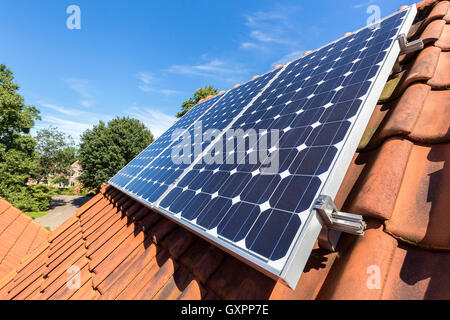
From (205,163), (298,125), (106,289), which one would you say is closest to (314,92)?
(298,125)

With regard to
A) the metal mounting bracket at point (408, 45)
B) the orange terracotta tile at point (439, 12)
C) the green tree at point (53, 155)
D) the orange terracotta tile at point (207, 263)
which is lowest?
the green tree at point (53, 155)

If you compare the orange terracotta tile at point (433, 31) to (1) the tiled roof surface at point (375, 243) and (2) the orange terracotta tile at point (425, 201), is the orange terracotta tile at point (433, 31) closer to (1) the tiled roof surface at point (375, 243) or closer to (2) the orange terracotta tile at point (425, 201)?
(1) the tiled roof surface at point (375, 243)

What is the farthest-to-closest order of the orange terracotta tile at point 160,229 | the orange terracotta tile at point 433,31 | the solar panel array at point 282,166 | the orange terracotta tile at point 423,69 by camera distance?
1. the orange terracotta tile at point 160,229
2. the orange terracotta tile at point 433,31
3. the orange terracotta tile at point 423,69
4. the solar panel array at point 282,166

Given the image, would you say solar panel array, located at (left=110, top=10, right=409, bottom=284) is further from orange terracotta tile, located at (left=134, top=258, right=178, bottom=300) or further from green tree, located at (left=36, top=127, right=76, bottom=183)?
green tree, located at (left=36, top=127, right=76, bottom=183)

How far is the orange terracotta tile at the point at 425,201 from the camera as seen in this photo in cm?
138

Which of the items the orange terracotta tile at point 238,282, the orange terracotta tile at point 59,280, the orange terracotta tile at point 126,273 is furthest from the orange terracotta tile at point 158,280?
the orange terracotta tile at point 59,280

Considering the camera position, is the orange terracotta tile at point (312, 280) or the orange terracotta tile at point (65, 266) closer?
the orange terracotta tile at point (312, 280)

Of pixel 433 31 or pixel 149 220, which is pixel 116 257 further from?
pixel 433 31

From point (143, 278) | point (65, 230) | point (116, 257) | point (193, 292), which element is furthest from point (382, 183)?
point (65, 230)

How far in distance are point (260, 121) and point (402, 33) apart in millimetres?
2379

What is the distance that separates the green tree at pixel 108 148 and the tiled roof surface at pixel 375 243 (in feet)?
87.2

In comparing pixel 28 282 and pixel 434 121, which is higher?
pixel 434 121

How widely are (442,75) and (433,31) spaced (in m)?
1.35

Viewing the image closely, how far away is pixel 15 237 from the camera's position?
7.88m
